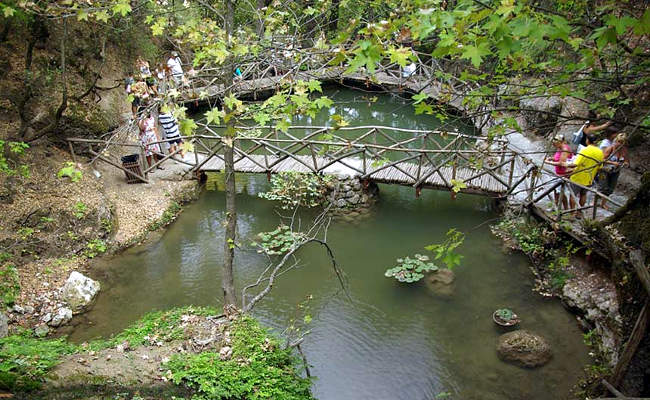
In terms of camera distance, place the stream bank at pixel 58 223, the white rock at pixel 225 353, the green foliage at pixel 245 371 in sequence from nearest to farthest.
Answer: the green foliage at pixel 245 371 < the white rock at pixel 225 353 < the stream bank at pixel 58 223

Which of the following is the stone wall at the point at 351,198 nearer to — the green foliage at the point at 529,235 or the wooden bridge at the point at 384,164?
the wooden bridge at the point at 384,164

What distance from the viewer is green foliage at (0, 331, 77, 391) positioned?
3.27 metres

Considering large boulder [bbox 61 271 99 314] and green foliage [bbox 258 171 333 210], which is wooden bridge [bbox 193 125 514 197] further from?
large boulder [bbox 61 271 99 314]

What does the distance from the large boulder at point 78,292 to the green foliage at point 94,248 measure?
0.72 m

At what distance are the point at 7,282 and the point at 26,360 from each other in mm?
2903

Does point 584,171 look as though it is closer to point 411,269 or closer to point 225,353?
point 411,269

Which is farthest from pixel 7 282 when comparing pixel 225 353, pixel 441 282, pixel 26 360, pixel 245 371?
pixel 441 282

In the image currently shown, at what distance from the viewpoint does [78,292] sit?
6371 millimetres

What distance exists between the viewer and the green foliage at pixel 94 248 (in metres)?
7.30

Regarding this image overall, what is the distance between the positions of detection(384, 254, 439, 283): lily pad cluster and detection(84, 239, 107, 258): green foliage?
491 centimetres

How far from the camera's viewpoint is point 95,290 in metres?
6.65

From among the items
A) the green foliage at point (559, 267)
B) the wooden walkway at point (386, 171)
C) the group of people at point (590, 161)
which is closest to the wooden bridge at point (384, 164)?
the wooden walkway at point (386, 171)

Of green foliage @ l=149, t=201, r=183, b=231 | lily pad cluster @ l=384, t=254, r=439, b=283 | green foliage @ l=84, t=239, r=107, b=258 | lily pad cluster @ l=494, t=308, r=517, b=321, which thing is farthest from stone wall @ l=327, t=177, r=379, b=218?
green foliage @ l=84, t=239, r=107, b=258

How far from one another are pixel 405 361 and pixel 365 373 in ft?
1.93
